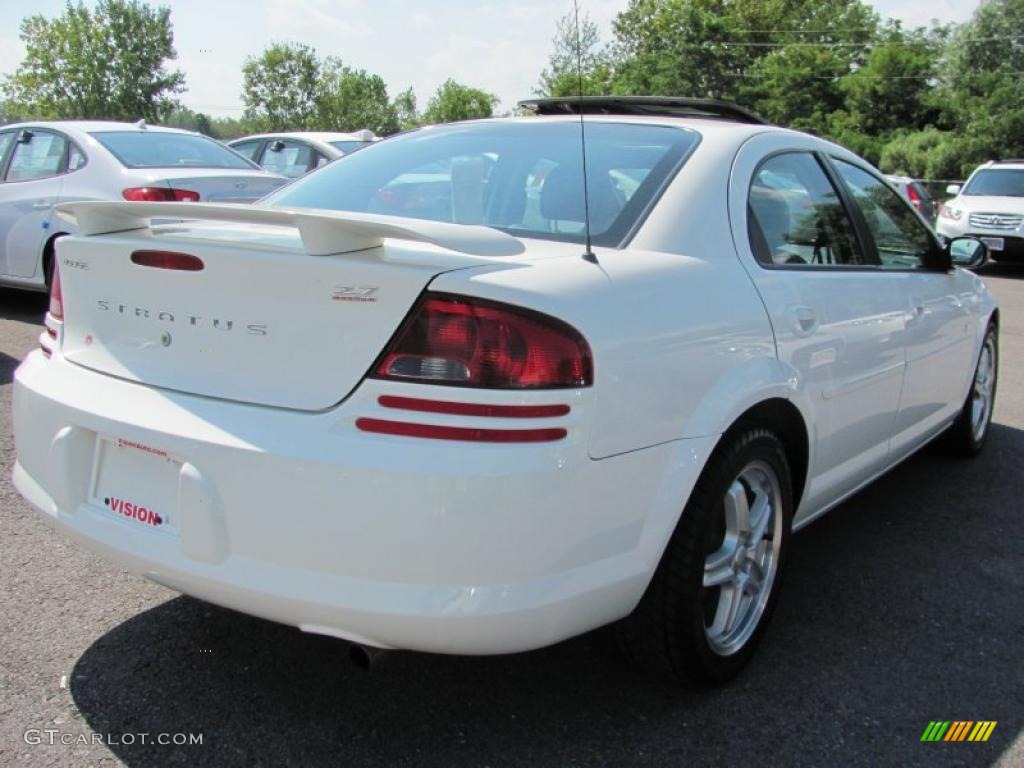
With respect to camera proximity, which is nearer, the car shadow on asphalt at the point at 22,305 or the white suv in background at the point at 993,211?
the car shadow on asphalt at the point at 22,305

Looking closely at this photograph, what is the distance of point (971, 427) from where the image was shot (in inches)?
185

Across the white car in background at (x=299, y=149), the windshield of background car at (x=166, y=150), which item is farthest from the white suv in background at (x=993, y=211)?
the windshield of background car at (x=166, y=150)

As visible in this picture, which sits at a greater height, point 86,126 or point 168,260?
point 86,126

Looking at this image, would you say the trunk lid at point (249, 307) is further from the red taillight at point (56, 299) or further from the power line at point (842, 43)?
the power line at point (842, 43)

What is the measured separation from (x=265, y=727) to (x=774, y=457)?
1.54 meters

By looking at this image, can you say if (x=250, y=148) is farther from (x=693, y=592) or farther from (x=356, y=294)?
(x=693, y=592)

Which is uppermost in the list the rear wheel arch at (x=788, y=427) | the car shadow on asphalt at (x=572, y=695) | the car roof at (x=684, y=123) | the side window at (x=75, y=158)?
the side window at (x=75, y=158)

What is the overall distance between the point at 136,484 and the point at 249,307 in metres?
0.50

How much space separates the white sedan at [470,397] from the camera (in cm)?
192

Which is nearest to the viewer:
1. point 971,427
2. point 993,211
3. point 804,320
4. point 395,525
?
point 395,525

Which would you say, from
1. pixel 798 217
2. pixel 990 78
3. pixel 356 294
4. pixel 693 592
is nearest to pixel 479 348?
pixel 356 294

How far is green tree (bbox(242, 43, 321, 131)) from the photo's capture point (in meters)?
55.5

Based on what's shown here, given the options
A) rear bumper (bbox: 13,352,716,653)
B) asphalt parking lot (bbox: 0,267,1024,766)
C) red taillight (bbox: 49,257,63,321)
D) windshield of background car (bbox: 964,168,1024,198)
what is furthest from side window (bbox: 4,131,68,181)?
windshield of background car (bbox: 964,168,1024,198)

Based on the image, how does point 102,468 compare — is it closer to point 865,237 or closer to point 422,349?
point 422,349
